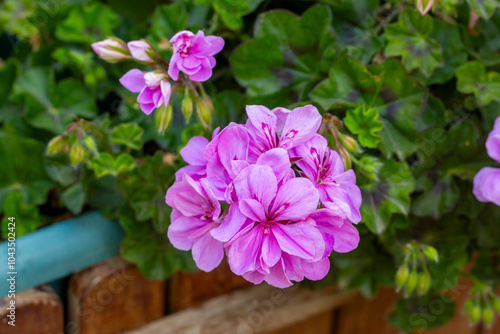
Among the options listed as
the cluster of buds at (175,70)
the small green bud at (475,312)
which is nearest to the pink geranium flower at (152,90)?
the cluster of buds at (175,70)

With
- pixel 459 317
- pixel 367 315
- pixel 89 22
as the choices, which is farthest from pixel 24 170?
pixel 459 317

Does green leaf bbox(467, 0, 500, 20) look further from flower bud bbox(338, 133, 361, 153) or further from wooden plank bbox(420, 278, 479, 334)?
wooden plank bbox(420, 278, 479, 334)

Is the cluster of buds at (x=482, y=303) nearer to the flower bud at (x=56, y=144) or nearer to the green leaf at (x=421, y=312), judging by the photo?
the green leaf at (x=421, y=312)

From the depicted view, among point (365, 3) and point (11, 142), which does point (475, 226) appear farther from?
point (11, 142)

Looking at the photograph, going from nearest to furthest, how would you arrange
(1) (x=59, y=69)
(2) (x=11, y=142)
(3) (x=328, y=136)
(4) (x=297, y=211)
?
(4) (x=297, y=211)
(3) (x=328, y=136)
(2) (x=11, y=142)
(1) (x=59, y=69)

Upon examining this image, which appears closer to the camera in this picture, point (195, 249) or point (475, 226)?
point (195, 249)

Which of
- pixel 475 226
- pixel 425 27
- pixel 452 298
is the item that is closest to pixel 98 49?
pixel 425 27
